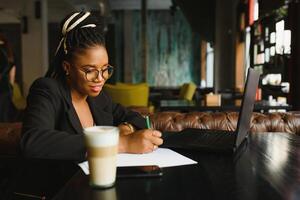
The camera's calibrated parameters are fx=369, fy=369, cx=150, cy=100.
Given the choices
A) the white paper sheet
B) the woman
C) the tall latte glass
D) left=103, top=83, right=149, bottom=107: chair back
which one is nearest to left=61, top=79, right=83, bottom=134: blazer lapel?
the woman

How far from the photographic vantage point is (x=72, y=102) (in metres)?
1.34

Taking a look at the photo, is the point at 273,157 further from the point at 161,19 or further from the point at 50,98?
the point at 161,19

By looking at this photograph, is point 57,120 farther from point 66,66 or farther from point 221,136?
point 221,136

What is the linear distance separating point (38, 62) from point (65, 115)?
24.1 ft

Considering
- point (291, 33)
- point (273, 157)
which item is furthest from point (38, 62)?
point (273, 157)

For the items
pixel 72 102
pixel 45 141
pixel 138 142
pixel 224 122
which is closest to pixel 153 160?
pixel 138 142

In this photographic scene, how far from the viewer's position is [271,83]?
4867mm

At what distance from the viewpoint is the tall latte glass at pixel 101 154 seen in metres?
0.76

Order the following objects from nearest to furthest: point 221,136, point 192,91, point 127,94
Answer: point 221,136
point 127,94
point 192,91

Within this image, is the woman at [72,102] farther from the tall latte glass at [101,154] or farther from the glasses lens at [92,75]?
the tall latte glass at [101,154]

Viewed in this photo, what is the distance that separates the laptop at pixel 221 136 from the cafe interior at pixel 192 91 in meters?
0.03

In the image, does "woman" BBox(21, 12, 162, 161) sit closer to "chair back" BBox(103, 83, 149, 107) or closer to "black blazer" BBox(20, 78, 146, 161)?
"black blazer" BBox(20, 78, 146, 161)

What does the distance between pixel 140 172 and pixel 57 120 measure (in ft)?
1.56

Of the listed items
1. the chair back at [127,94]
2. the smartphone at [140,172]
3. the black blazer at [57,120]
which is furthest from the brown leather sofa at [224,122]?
the chair back at [127,94]
